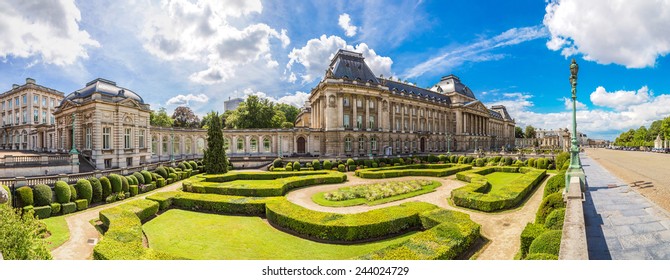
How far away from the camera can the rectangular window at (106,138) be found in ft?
83.7

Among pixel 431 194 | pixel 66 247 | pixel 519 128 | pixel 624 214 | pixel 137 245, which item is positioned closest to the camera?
pixel 137 245

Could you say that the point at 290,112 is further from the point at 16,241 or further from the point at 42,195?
the point at 16,241

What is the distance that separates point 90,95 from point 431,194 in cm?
3085

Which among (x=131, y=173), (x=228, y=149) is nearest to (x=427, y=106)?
(x=228, y=149)

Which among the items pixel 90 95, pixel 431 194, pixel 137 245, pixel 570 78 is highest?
pixel 90 95

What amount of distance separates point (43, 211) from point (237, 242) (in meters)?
12.1

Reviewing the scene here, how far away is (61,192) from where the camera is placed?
15031 mm

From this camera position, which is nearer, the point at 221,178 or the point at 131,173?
the point at 131,173

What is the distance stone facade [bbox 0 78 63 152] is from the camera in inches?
1035

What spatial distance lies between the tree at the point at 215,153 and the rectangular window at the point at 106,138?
8296 mm

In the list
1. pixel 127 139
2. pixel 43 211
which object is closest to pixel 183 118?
pixel 127 139

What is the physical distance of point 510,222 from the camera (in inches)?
494

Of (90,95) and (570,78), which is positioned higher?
(90,95)

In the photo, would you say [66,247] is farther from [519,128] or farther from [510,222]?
[519,128]
